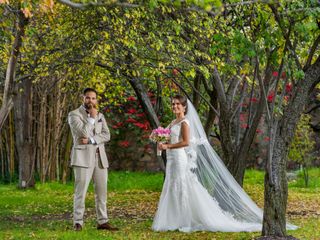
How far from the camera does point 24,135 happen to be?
14836mm

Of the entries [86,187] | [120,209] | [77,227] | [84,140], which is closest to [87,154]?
[84,140]

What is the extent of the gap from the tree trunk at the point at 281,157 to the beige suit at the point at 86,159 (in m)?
2.42

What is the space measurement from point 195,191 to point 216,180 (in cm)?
44

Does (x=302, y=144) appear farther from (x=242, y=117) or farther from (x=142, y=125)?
(x=142, y=125)

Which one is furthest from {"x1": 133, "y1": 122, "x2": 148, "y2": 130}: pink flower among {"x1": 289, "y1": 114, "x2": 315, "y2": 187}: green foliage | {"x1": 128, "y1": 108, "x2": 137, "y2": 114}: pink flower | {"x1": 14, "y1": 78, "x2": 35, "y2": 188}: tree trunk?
{"x1": 289, "y1": 114, "x2": 315, "y2": 187}: green foliage

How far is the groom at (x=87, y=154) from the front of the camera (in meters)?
8.31

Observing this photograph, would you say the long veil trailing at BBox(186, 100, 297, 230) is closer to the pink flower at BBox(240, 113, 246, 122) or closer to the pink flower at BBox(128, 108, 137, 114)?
the pink flower at BBox(128, 108, 137, 114)

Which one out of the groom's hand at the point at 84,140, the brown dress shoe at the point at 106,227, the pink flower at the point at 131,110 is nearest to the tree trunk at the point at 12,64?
the groom's hand at the point at 84,140

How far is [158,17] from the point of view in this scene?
9.66 meters

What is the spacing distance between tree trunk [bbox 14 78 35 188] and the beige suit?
256 inches

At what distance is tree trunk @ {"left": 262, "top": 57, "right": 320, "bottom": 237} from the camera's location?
7387 millimetres

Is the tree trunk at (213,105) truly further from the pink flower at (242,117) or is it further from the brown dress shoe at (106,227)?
the pink flower at (242,117)

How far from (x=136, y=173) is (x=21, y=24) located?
1012 cm

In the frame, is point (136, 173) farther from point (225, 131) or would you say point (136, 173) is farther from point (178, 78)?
point (225, 131)
